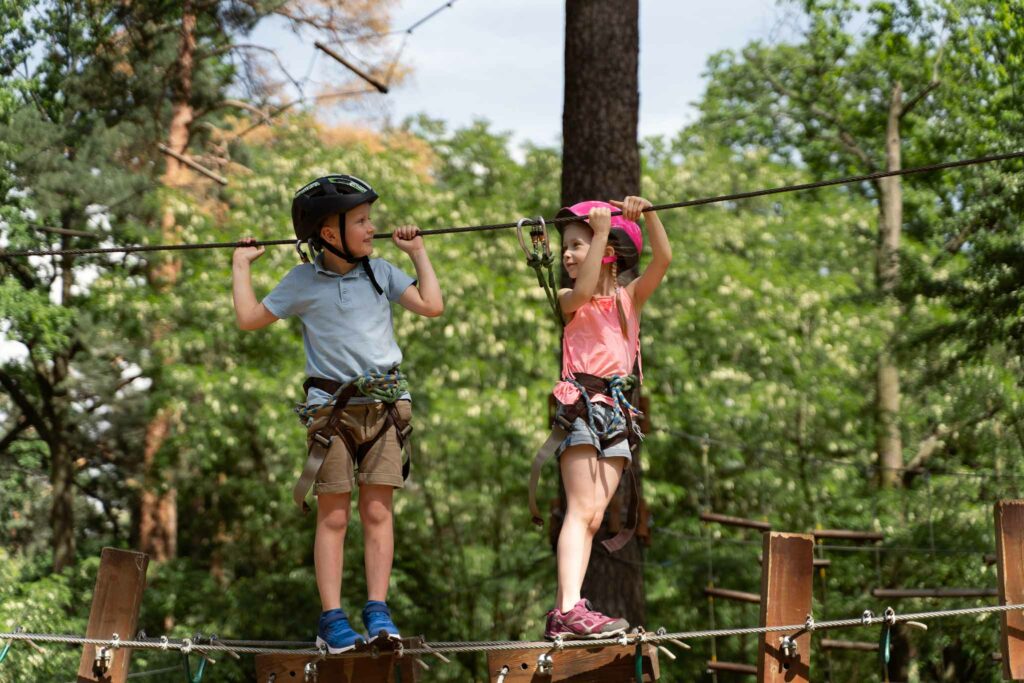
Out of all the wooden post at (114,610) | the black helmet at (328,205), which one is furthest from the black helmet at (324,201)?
the wooden post at (114,610)

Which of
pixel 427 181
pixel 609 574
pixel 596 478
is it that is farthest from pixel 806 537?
pixel 427 181

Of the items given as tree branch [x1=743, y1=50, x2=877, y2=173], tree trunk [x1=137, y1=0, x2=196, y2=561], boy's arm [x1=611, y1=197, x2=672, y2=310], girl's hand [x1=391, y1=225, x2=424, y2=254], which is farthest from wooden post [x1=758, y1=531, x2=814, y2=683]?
tree branch [x1=743, y1=50, x2=877, y2=173]

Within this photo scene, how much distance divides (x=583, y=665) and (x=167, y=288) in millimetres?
12624

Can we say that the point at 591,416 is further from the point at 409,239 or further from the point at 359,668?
the point at 359,668

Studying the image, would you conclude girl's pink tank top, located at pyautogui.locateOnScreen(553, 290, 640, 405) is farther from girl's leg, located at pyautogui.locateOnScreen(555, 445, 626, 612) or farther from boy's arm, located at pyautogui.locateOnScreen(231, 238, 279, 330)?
boy's arm, located at pyautogui.locateOnScreen(231, 238, 279, 330)

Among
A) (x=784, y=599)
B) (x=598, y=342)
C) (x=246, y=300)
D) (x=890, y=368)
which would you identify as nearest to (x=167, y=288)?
(x=890, y=368)

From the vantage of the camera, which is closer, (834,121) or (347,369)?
(347,369)

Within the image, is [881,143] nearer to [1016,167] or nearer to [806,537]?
[1016,167]

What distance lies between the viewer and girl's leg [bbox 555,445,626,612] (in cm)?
423

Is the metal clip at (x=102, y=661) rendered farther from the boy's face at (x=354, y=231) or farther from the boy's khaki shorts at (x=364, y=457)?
the boy's face at (x=354, y=231)

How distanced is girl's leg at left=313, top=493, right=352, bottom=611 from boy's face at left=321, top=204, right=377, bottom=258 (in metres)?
0.83

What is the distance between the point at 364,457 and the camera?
4.31 meters

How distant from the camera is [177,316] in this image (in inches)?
609

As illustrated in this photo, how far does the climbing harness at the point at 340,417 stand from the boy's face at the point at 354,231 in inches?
17.4
